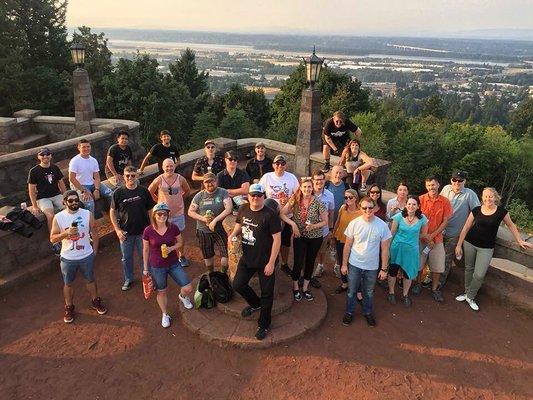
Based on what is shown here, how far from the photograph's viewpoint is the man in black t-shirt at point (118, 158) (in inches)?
296

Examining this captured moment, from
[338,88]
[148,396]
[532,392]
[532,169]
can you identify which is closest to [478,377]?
[532,392]

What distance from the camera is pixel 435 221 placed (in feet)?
18.7

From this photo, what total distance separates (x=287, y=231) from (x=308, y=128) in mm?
4256

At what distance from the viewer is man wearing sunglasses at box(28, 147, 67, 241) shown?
638cm

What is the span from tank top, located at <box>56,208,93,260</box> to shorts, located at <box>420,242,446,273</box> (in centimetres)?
462

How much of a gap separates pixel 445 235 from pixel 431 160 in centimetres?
3225

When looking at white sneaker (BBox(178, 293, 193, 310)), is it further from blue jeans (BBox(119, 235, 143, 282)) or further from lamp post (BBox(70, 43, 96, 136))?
lamp post (BBox(70, 43, 96, 136))

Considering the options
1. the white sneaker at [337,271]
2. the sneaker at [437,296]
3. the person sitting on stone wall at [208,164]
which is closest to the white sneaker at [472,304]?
the sneaker at [437,296]

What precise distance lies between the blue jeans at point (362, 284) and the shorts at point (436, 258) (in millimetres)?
1062

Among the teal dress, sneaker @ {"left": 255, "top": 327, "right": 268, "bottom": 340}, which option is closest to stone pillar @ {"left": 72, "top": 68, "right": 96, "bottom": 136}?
sneaker @ {"left": 255, "top": 327, "right": 268, "bottom": 340}

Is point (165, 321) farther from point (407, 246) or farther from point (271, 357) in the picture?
point (407, 246)

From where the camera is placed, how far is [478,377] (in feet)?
15.5

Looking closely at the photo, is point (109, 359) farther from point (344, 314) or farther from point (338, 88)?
point (338, 88)

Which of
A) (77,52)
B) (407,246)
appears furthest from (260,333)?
(77,52)
